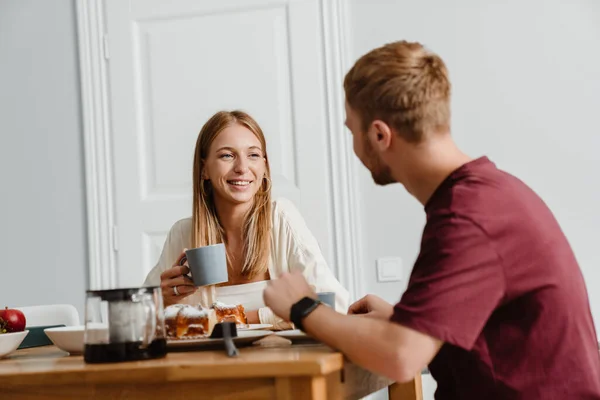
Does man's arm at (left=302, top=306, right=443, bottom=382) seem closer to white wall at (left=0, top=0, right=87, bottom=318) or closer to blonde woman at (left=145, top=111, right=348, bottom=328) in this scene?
blonde woman at (left=145, top=111, right=348, bottom=328)

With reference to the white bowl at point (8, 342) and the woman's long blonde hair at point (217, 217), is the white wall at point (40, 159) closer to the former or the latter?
the woman's long blonde hair at point (217, 217)

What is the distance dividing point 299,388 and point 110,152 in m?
2.76

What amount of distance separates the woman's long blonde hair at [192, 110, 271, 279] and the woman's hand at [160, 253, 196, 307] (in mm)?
460

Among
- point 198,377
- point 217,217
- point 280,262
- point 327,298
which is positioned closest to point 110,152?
point 217,217

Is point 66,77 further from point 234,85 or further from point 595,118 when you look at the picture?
point 595,118

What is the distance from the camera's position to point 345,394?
1289mm

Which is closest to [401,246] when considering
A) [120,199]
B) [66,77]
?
[120,199]

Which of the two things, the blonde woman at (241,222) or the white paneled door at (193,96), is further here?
the white paneled door at (193,96)

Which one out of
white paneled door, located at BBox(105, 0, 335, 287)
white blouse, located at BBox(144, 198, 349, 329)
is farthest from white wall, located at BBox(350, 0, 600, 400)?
white blouse, located at BBox(144, 198, 349, 329)

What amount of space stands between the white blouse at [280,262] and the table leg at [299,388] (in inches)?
42.3

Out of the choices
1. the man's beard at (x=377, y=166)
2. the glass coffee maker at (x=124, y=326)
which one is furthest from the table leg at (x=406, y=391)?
the glass coffee maker at (x=124, y=326)

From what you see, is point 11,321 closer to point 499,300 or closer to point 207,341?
point 207,341

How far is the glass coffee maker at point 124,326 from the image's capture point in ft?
3.97

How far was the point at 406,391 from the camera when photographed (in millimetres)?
1747
